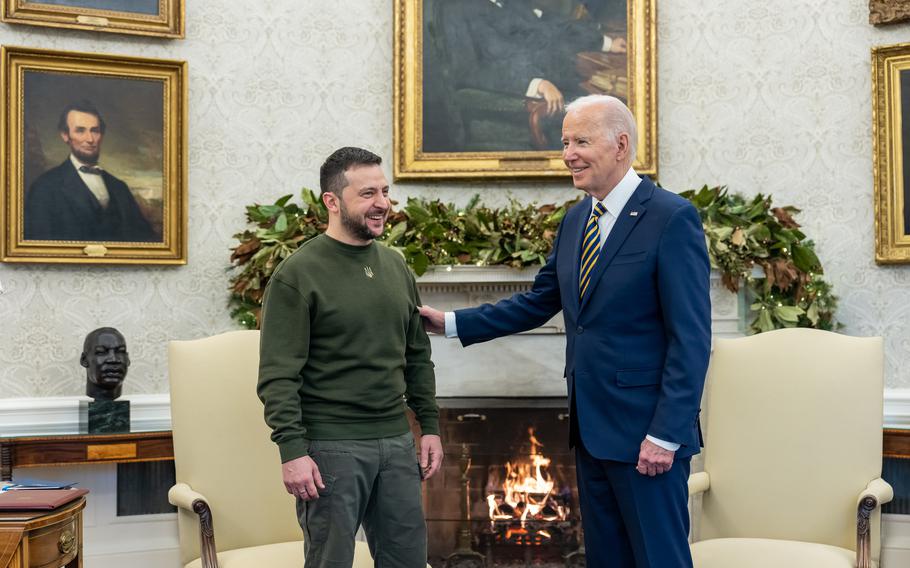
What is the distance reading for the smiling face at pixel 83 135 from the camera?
4242 millimetres

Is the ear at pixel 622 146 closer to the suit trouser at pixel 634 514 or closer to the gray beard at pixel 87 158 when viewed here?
the suit trouser at pixel 634 514

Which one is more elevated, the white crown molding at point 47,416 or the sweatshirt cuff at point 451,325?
the sweatshirt cuff at point 451,325

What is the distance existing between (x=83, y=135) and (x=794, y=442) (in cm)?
355

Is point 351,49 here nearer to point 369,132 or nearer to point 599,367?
point 369,132

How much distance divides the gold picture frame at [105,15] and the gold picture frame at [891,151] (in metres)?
3.53

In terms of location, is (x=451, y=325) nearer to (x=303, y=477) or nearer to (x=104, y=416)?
(x=303, y=477)

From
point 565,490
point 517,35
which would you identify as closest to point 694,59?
point 517,35

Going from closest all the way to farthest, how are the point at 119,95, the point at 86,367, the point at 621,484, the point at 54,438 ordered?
the point at 621,484
the point at 54,438
the point at 86,367
the point at 119,95

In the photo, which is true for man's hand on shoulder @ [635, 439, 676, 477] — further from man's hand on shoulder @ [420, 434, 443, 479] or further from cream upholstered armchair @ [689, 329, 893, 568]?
cream upholstered armchair @ [689, 329, 893, 568]

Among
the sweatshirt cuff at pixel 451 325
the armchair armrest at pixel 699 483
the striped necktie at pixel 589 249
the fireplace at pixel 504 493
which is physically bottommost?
the fireplace at pixel 504 493

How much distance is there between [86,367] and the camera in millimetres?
4023

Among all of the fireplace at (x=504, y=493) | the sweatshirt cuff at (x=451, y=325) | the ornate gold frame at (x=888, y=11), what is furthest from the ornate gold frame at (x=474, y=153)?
the sweatshirt cuff at (x=451, y=325)

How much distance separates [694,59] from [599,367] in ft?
8.59

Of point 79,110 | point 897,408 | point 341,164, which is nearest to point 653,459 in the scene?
point 341,164
